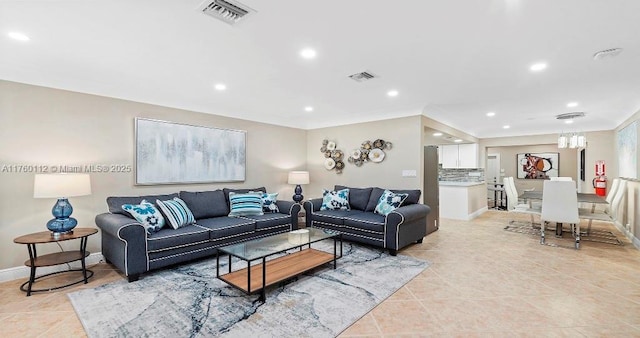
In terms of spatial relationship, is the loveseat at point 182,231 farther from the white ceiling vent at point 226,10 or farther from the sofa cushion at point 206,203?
the white ceiling vent at point 226,10

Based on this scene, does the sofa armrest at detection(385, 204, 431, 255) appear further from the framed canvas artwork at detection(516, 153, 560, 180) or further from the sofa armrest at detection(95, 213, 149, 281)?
the framed canvas artwork at detection(516, 153, 560, 180)

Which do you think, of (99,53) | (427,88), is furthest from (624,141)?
(99,53)

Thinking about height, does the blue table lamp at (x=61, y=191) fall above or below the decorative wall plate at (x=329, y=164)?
below

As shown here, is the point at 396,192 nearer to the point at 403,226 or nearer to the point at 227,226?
the point at 403,226

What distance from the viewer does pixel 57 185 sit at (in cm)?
280

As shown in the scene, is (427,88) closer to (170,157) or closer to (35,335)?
(170,157)

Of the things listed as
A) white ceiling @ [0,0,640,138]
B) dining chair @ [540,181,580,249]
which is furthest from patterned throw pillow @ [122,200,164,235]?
dining chair @ [540,181,580,249]

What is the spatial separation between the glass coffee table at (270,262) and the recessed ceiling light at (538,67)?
277 cm

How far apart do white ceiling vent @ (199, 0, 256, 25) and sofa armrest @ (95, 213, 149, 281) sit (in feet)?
7.37

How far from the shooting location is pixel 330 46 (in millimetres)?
2455

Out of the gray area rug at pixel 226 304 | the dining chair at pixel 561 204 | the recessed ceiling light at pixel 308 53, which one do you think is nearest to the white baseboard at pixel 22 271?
the gray area rug at pixel 226 304

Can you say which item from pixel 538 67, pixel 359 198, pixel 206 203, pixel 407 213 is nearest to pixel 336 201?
pixel 359 198

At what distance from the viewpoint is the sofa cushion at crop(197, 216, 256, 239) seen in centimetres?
355

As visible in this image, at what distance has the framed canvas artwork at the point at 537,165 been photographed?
8.85 m
